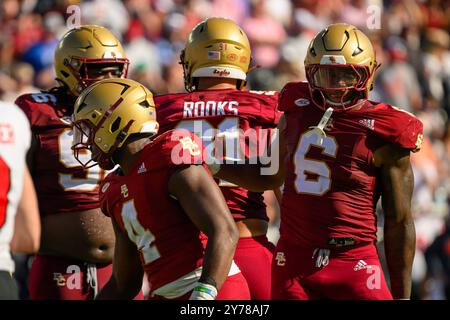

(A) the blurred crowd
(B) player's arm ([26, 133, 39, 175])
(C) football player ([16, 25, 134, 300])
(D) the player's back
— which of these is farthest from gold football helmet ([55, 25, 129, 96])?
(A) the blurred crowd

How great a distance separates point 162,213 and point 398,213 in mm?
1375

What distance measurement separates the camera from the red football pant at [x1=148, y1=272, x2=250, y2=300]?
476cm

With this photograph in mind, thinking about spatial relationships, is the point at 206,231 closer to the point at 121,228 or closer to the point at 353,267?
the point at 121,228

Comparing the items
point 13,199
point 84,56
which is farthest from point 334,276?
point 84,56

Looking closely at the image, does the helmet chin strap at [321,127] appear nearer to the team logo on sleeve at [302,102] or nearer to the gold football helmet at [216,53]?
the team logo on sleeve at [302,102]

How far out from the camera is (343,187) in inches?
215

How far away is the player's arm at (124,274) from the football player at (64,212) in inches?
49.0

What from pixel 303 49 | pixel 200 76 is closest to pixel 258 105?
pixel 200 76

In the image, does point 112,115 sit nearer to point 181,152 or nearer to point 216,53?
point 181,152

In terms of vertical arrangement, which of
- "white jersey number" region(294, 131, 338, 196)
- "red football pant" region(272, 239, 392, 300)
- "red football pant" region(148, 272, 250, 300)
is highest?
"white jersey number" region(294, 131, 338, 196)

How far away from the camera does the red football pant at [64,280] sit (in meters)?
6.39

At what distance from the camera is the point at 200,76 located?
6.39m

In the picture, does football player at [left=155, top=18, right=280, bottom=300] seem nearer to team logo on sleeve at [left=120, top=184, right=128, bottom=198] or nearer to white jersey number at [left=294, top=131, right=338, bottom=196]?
white jersey number at [left=294, top=131, right=338, bottom=196]

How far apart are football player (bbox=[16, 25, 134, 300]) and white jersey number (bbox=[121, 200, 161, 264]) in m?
1.56
